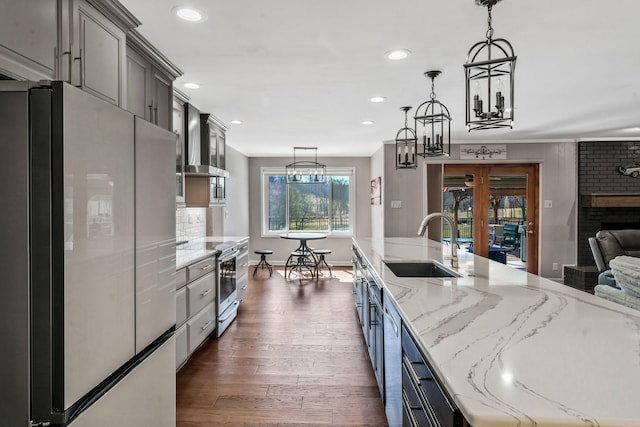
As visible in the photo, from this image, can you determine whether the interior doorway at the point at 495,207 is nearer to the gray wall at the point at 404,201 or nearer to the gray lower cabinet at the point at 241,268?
the gray wall at the point at 404,201

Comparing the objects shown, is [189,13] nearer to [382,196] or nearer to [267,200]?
[382,196]

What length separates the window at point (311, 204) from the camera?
323 inches

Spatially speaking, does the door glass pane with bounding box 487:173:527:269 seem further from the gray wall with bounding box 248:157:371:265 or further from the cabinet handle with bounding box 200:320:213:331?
the cabinet handle with bounding box 200:320:213:331

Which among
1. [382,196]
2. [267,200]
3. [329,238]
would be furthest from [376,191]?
[267,200]

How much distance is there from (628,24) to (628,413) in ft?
8.01

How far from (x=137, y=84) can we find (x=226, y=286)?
2181mm

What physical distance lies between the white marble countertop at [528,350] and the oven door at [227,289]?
7.31 ft

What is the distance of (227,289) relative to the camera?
4031 mm

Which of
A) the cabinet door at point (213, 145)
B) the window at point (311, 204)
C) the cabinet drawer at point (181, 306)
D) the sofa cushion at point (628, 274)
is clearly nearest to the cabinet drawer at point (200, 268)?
the cabinet drawer at point (181, 306)

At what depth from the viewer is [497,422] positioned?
78 cm

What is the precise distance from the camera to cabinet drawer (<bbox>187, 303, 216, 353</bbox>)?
3.06 m

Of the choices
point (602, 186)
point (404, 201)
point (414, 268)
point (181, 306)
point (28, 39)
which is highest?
point (28, 39)

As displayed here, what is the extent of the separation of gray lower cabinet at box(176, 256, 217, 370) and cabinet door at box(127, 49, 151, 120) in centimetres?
117

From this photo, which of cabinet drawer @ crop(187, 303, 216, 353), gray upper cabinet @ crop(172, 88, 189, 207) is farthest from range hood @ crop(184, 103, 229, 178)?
cabinet drawer @ crop(187, 303, 216, 353)
